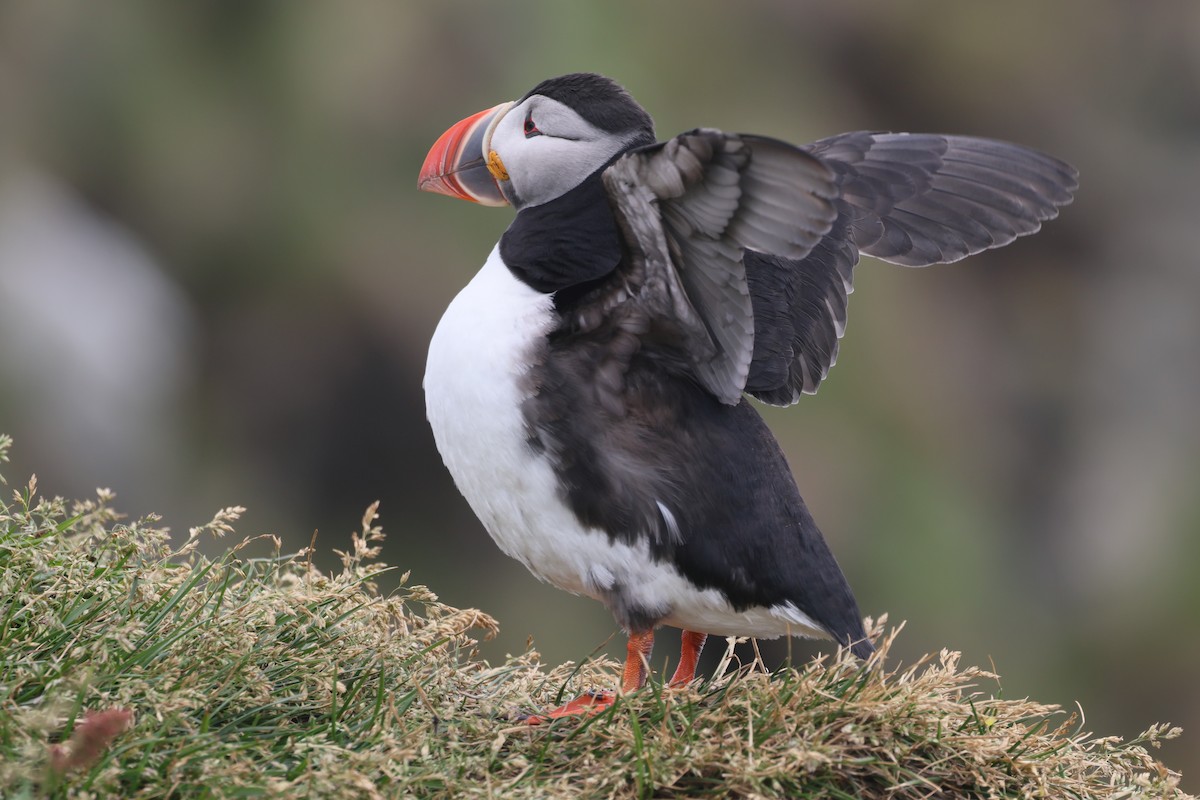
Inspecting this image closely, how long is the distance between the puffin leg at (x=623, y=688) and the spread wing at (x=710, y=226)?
721 mm

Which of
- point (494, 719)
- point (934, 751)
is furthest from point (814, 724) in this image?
point (494, 719)

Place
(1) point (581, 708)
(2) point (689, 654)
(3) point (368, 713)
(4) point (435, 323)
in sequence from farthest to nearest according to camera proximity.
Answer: (4) point (435, 323) → (2) point (689, 654) → (1) point (581, 708) → (3) point (368, 713)

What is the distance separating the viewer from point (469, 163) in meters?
4.35

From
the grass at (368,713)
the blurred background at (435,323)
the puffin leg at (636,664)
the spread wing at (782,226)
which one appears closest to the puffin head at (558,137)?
the spread wing at (782,226)

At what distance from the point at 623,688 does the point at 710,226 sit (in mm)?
1254

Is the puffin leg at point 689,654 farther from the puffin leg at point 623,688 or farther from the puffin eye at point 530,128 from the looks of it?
the puffin eye at point 530,128

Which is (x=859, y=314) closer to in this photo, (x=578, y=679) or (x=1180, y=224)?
(x=1180, y=224)

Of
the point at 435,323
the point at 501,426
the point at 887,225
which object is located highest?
the point at 435,323

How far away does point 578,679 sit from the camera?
160 inches

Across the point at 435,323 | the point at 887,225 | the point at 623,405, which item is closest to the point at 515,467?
the point at 623,405

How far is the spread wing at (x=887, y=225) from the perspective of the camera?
14.2 ft

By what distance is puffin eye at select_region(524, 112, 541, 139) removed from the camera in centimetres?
418

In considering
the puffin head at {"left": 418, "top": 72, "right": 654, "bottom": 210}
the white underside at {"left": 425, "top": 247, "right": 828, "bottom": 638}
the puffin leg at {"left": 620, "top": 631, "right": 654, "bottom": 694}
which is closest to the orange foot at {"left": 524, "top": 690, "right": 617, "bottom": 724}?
the puffin leg at {"left": 620, "top": 631, "right": 654, "bottom": 694}

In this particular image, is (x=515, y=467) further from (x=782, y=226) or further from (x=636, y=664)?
(x=782, y=226)
